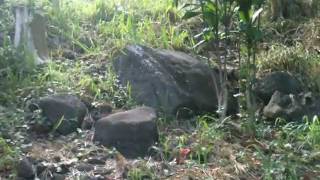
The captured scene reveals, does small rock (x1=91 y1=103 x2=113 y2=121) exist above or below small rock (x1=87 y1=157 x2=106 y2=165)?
above

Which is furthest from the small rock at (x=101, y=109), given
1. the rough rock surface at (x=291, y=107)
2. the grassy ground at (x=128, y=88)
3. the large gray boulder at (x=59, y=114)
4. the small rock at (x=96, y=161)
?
the rough rock surface at (x=291, y=107)

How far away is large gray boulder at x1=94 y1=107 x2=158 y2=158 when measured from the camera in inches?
170

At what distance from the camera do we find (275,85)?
5.28m

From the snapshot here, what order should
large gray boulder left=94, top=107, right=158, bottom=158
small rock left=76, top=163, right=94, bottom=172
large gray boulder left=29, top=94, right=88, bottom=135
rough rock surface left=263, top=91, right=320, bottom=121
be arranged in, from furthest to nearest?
rough rock surface left=263, top=91, right=320, bottom=121
large gray boulder left=29, top=94, right=88, bottom=135
large gray boulder left=94, top=107, right=158, bottom=158
small rock left=76, top=163, right=94, bottom=172

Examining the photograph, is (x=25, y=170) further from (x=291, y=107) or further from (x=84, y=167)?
(x=291, y=107)

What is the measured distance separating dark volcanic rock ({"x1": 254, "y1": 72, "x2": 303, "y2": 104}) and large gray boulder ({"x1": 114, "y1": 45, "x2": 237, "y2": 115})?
0.96ft

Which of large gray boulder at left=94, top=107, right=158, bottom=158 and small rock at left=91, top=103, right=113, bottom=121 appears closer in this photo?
large gray boulder at left=94, top=107, right=158, bottom=158

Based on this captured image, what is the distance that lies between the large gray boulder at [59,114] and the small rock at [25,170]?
682 mm

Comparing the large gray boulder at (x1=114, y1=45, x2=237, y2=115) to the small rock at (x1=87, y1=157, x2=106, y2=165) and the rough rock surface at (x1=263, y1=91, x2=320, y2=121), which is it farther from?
the small rock at (x1=87, y1=157, x2=106, y2=165)

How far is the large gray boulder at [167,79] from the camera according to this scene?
5.02 m

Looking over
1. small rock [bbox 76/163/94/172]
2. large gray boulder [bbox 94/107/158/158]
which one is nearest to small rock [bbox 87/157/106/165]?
small rock [bbox 76/163/94/172]

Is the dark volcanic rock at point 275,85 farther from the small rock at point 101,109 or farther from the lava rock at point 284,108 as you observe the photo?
the small rock at point 101,109

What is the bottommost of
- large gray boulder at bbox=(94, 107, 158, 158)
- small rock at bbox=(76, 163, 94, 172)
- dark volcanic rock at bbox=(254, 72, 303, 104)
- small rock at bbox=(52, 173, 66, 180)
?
small rock at bbox=(52, 173, 66, 180)

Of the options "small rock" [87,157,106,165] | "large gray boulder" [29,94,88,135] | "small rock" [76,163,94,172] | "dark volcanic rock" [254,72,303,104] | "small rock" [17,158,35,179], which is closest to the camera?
"small rock" [17,158,35,179]
